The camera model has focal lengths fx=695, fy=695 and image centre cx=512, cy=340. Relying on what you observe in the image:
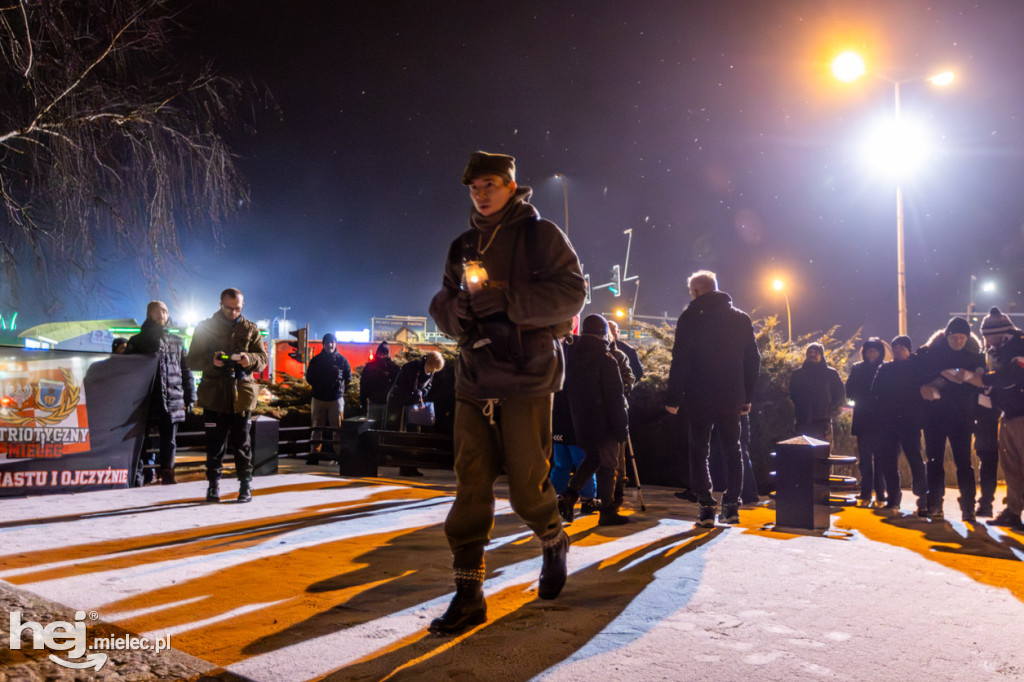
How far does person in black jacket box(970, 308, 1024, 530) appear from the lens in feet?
Result: 20.5

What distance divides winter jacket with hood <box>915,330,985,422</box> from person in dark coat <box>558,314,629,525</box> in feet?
10.6

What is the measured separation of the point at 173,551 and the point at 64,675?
87.3 inches

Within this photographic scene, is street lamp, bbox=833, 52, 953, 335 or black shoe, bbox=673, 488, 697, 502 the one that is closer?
black shoe, bbox=673, 488, 697, 502

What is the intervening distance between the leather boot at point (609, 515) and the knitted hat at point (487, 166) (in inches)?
137

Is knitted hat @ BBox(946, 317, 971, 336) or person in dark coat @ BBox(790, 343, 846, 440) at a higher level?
knitted hat @ BBox(946, 317, 971, 336)

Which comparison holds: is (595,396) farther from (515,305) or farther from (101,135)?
(101,135)

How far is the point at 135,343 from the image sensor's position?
8.27 m

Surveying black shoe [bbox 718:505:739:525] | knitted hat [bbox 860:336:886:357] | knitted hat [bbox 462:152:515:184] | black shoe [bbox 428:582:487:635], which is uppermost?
knitted hat [bbox 462:152:515:184]

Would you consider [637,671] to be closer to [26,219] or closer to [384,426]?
[384,426]

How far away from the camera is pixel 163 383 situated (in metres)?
8.12

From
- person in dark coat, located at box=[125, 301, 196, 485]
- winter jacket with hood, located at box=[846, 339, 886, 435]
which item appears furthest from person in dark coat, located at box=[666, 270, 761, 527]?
person in dark coat, located at box=[125, 301, 196, 485]

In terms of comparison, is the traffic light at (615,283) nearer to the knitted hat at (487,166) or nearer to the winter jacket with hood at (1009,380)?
the winter jacket with hood at (1009,380)

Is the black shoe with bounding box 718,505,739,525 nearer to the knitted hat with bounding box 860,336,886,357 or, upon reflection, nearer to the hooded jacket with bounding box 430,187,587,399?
the hooded jacket with bounding box 430,187,587,399

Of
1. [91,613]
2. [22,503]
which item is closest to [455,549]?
[91,613]
